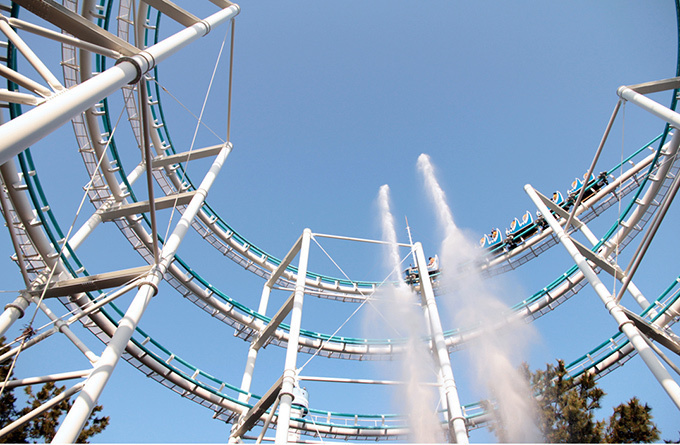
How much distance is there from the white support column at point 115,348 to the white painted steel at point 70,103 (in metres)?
4.51

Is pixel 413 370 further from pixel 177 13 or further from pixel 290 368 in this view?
pixel 177 13

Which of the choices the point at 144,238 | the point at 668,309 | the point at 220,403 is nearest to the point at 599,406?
the point at 668,309

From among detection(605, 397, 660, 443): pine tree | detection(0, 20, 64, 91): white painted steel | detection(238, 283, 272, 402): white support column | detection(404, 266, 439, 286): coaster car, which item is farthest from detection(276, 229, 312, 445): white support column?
detection(404, 266, 439, 286): coaster car

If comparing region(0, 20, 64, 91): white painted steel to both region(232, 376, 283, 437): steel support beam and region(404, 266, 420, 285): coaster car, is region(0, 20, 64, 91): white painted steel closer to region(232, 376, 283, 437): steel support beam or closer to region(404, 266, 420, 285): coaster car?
region(232, 376, 283, 437): steel support beam

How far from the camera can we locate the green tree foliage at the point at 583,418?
34.6ft

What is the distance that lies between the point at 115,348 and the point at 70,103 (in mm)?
4788

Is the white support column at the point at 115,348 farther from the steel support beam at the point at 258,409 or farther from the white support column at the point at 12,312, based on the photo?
the steel support beam at the point at 258,409

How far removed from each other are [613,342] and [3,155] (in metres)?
18.5

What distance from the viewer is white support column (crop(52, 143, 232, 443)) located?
6.64 metres

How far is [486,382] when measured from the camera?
14352 millimetres

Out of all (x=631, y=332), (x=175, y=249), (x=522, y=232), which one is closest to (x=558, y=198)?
(x=522, y=232)

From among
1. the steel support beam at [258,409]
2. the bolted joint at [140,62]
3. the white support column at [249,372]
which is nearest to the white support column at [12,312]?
the bolted joint at [140,62]

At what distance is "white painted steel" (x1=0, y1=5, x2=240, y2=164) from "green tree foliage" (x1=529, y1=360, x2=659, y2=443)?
12586 millimetres

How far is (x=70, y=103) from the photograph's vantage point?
5238 millimetres
